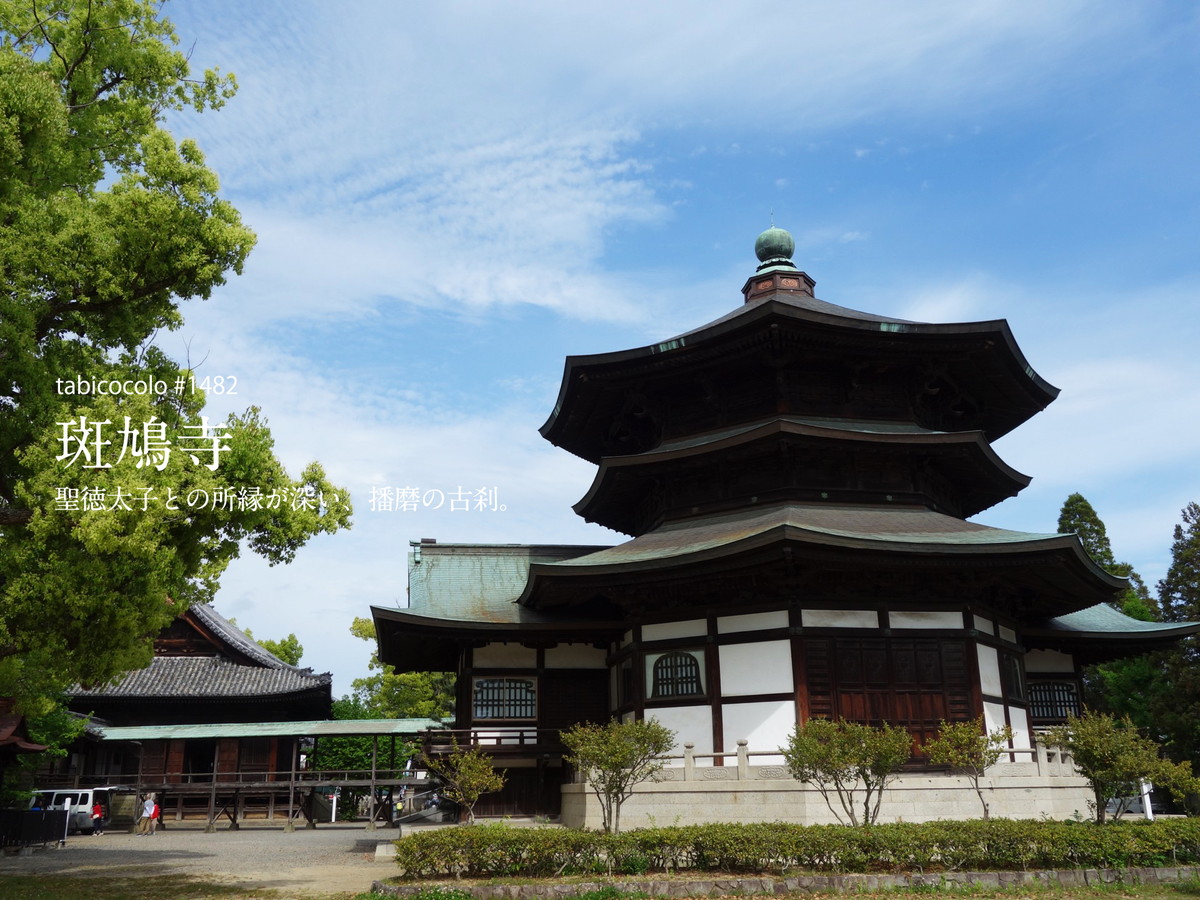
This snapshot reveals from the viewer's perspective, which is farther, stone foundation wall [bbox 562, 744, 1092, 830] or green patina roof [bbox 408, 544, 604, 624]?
green patina roof [bbox 408, 544, 604, 624]

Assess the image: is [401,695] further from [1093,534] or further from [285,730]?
[1093,534]

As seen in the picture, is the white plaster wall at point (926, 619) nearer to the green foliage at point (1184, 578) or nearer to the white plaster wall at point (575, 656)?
the white plaster wall at point (575, 656)

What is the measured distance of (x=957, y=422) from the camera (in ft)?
85.8

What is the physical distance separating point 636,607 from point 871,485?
6.38 metres

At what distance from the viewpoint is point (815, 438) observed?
848 inches

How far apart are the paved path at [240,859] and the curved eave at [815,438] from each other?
10445mm

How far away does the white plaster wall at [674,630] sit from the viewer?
21406mm

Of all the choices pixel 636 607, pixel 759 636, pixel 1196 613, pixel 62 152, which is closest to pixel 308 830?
pixel 636 607

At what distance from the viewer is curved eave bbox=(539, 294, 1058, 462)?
21.8 metres

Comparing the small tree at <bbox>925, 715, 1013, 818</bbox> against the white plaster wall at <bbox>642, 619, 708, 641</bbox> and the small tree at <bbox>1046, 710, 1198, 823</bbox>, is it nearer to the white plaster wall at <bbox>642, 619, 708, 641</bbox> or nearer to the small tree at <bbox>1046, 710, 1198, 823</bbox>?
the small tree at <bbox>1046, 710, 1198, 823</bbox>

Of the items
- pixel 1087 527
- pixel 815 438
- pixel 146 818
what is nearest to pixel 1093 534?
pixel 1087 527

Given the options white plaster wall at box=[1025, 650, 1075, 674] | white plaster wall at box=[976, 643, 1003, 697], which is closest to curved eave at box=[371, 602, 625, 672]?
white plaster wall at box=[976, 643, 1003, 697]

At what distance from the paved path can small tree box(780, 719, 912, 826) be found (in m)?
7.93

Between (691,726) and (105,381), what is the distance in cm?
1347
